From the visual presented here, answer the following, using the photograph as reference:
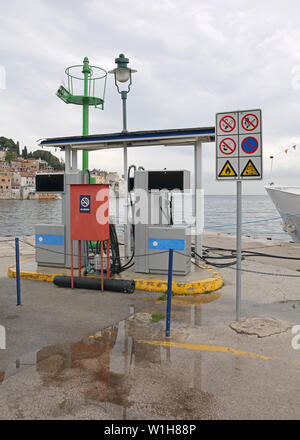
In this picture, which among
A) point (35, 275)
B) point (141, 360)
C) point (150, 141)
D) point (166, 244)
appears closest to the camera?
point (141, 360)

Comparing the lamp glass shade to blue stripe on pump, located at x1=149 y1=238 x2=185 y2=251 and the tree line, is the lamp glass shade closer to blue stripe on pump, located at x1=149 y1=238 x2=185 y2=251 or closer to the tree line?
blue stripe on pump, located at x1=149 y1=238 x2=185 y2=251

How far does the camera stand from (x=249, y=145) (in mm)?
5637

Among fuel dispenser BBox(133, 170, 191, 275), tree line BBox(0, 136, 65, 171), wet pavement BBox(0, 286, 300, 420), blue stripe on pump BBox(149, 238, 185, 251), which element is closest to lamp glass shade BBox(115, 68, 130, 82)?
fuel dispenser BBox(133, 170, 191, 275)

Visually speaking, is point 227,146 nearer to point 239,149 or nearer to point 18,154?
point 239,149

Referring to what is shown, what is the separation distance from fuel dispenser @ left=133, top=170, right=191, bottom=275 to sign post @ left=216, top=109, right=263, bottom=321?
220cm

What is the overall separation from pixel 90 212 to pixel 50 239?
78.6 inches

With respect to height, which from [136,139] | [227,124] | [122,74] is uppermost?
[122,74]

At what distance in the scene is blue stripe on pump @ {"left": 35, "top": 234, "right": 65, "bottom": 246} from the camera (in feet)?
28.5

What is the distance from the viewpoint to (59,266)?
8.81 meters

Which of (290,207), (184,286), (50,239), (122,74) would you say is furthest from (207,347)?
(290,207)

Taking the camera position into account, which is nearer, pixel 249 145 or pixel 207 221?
pixel 249 145

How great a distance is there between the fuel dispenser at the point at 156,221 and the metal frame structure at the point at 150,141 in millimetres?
968
